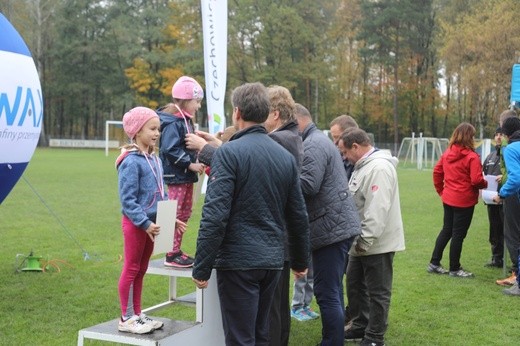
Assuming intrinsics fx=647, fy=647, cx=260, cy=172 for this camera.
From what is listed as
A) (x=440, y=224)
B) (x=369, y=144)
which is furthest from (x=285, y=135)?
(x=440, y=224)

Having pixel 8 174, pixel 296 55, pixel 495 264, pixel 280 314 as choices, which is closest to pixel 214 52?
pixel 495 264

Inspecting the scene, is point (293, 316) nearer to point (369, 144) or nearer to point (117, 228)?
point (369, 144)

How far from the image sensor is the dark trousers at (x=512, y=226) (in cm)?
770

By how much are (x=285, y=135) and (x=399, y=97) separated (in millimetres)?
51781

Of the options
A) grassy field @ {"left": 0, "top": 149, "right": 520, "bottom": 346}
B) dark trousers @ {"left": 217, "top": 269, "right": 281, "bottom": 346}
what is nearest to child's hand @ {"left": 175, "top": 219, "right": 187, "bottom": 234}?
dark trousers @ {"left": 217, "top": 269, "right": 281, "bottom": 346}

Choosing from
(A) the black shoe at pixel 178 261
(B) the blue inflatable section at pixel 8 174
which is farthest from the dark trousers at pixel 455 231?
(B) the blue inflatable section at pixel 8 174

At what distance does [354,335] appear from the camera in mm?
5875

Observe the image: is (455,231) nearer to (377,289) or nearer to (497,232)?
(497,232)

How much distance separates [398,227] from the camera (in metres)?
5.43

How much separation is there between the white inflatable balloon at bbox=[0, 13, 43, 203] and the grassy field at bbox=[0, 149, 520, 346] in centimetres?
135

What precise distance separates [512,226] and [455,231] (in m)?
0.81

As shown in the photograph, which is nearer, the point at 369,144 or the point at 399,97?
the point at 369,144

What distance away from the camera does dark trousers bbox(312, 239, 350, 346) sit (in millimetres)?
4906

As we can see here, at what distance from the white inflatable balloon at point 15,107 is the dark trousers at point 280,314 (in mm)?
2628
